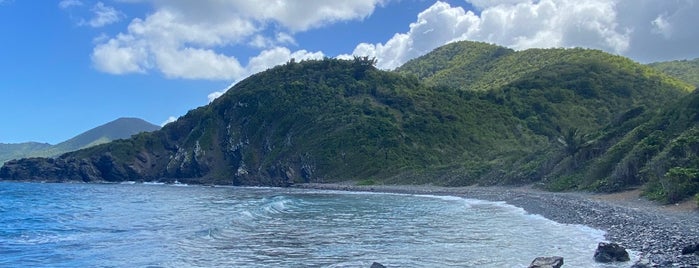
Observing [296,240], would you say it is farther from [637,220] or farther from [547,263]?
[637,220]

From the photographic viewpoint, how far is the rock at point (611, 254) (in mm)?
14617

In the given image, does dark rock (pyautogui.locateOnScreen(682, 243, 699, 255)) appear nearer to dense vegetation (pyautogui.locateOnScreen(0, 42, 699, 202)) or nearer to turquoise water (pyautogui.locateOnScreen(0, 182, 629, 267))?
turquoise water (pyautogui.locateOnScreen(0, 182, 629, 267))

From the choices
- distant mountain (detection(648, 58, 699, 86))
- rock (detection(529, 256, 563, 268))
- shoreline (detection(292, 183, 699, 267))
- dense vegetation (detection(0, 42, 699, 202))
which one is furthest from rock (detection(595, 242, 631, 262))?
distant mountain (detection(648, 58, 699, 86))

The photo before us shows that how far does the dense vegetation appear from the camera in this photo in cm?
8812

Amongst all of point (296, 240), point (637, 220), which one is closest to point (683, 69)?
point (637, 220)

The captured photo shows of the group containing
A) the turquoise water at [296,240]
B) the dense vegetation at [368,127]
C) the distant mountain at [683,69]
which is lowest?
the turquoise water at [296,240]

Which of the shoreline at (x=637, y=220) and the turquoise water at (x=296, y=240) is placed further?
the turquoise water at (x=296, y=240)

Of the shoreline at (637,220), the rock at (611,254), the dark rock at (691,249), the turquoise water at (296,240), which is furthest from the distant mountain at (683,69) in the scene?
the rock at (611,254)

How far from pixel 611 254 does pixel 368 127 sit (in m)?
82.2

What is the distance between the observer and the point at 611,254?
14.7 meters

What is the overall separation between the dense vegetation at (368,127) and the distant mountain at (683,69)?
2857cm

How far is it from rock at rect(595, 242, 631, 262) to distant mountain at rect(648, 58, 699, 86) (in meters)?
141

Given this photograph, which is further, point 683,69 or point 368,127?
point 683,69

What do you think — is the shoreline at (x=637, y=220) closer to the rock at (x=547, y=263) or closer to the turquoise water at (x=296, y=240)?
the turquoise water at (x=296, y=240)
